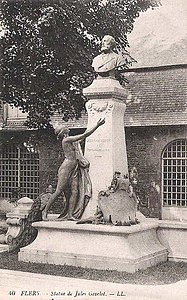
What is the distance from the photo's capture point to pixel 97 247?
9930 mm

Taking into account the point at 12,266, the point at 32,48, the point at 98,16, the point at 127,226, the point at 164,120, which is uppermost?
the point at 98,16

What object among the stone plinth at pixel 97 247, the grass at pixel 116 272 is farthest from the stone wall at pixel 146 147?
the grass at pixel 116 272

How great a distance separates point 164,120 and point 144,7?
389cm

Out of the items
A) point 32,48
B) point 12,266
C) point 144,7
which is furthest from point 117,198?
point 144,7

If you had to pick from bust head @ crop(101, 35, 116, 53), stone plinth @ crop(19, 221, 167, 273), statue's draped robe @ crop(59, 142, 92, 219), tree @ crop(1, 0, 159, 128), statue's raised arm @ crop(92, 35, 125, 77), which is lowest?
stone plinth @ crop(19, 221, 167, 273)

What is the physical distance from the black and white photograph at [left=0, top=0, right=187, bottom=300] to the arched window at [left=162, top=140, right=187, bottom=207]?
0.04 meters

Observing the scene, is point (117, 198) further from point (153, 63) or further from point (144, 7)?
point (153, 63)

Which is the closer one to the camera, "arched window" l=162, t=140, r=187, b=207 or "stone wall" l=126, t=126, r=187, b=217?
"stone wall" l=126, t=126, r=187, b=217

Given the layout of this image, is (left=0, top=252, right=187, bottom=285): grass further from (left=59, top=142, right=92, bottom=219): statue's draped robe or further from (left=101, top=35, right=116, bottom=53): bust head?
(left=101, top=35, right=116, bottom=53): bust head

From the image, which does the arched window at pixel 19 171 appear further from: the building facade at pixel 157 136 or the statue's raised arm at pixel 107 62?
the statue's raised arm at pixel 107 62

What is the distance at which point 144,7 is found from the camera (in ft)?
59.0

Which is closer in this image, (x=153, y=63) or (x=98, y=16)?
(x=98, y=16)

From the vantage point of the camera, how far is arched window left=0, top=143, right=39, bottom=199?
2316 cm

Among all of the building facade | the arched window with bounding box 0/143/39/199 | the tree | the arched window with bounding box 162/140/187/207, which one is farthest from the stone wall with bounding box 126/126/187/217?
the arched window with bounding box 0/143/39/199
